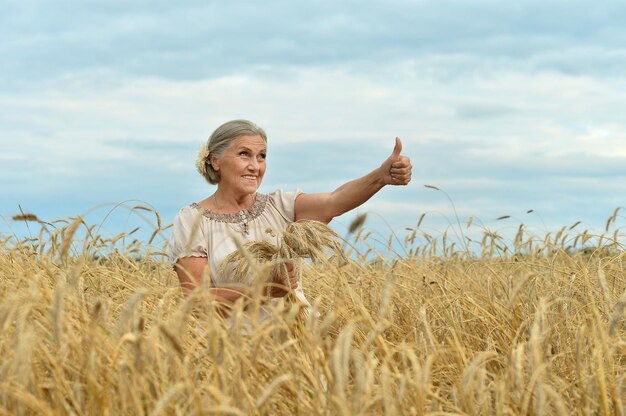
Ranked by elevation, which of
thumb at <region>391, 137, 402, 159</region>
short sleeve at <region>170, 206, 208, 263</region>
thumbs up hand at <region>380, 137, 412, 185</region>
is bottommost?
short sleeve at <region>170, 206, 208, 263</region>

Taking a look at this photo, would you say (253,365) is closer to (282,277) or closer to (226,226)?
(282,277)

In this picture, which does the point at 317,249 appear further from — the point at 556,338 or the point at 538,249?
the point at 538,249

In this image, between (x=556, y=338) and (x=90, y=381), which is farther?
(x=556, y=338)

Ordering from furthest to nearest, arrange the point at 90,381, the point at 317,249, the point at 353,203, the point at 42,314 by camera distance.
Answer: the point at 353,203
the point at 317,249
the point at 42,314
the point at 90,381

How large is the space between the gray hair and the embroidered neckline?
0.20 m

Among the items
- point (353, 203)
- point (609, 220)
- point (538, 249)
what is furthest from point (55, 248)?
point (609, 220)

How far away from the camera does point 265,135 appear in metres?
4.76

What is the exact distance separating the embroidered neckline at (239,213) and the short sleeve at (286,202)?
62 mm

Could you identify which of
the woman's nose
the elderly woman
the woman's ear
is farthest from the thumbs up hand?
the woman's ear

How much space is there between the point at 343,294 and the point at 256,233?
0.78m

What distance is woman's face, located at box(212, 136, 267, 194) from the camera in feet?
15.1

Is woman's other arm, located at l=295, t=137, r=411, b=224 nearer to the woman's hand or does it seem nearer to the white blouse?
the white blouse

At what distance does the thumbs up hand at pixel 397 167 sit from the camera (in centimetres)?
436

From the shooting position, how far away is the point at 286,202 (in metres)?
4.79
